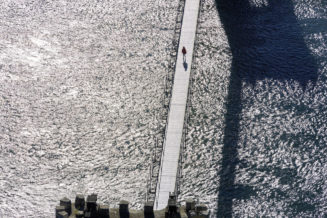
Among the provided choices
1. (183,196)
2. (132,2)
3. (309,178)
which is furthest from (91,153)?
(132,2)

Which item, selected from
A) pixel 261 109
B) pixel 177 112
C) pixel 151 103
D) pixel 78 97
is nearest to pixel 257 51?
pixel 261 109

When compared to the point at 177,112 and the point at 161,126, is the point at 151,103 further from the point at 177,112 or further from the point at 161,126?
the point at 177,112

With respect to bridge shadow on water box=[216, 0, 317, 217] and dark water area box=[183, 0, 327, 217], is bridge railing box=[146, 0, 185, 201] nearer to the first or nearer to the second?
dark water area box=[183, 0, 327, 217]

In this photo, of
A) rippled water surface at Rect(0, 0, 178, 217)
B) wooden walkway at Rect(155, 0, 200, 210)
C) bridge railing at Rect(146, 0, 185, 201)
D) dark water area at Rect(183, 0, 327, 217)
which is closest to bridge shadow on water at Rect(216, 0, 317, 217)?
dark water area at Rect(183, 0, 327, 217)

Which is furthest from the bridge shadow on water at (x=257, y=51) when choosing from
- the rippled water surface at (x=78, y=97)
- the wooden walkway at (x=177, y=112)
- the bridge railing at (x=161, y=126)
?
the rippled water surface at (x=78, y=97)

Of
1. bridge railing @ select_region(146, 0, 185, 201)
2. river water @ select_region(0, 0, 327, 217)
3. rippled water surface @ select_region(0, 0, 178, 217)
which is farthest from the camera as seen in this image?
rippled water surface @ select_region(0, 0, 178, 217)

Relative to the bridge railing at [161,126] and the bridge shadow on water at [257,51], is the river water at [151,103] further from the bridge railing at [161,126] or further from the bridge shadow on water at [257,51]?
the bridge railing at [161,126]
